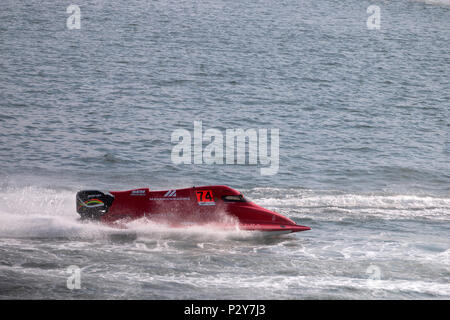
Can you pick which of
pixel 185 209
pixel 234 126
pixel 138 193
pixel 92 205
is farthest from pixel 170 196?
pixel 234 126

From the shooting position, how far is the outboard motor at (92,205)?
664 inches

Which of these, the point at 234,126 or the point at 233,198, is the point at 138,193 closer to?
the point at 233,198

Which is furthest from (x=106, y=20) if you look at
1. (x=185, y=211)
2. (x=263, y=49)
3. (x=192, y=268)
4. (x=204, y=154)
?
(x=192, y=268)

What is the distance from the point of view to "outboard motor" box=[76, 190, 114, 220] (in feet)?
55.4

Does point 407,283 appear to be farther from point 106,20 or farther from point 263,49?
point 106,20

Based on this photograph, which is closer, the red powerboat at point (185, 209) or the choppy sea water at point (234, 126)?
the choppy sea water at point (234, 126)

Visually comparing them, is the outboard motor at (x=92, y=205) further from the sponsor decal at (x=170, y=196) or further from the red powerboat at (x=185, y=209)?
the sponsor decal at (x=170, y=196)

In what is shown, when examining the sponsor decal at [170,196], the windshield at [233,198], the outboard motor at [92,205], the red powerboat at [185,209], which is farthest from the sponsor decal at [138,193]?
the windshield at [233,198]

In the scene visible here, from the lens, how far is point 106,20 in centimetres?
4488

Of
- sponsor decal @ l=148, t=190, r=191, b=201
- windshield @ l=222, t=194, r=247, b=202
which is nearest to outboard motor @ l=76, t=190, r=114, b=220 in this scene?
sponsor decal @ l=148, t=190, r=191, b=201

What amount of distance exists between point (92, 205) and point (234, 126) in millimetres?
12821

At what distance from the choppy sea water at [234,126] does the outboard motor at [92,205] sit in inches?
14.6

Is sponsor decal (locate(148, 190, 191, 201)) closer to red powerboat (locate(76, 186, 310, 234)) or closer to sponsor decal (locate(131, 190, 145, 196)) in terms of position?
red powerboat (locate(76, 186, 310, 234))
